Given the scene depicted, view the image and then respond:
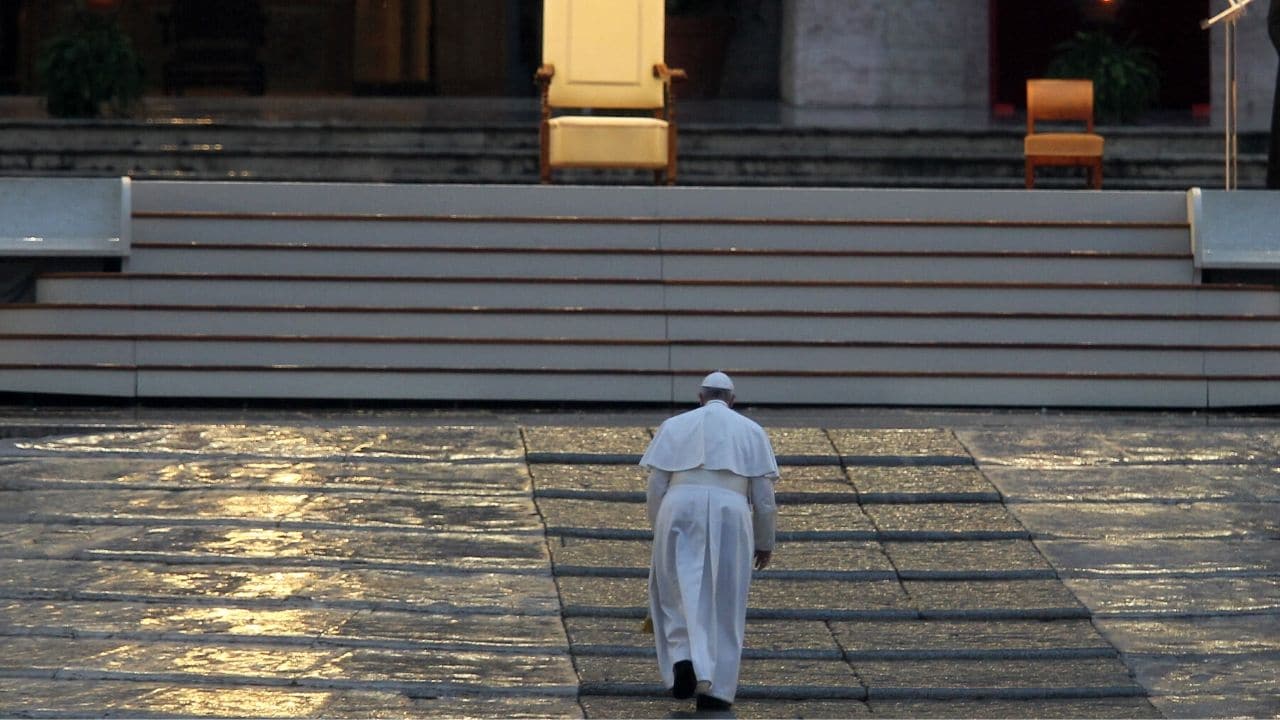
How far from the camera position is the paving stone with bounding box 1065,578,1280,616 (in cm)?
795

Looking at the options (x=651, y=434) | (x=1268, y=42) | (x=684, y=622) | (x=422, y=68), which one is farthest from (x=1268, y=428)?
(x=422, y=68)

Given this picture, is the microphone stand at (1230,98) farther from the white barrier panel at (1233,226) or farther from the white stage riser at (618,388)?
the white stage riser at (618,388)

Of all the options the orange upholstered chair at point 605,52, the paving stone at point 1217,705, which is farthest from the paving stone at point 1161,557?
the orange upholstered chair at point 605,52

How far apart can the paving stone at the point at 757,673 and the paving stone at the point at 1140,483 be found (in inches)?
77.4

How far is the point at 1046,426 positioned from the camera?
1008 centimetres

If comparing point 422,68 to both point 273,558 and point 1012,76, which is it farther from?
point 273,558

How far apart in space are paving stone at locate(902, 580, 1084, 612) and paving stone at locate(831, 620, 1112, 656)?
0.30 ft

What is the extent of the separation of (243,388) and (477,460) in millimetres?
1847

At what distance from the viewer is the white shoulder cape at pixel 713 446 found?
6742mm

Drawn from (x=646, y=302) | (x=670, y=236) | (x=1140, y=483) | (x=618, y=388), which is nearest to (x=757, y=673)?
(x=1140, y=483)

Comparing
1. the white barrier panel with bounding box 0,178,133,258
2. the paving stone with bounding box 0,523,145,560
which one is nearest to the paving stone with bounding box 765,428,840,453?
the paving stone with bounding box 0,523,145,560

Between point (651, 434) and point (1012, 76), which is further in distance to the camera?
point (1012, 76)

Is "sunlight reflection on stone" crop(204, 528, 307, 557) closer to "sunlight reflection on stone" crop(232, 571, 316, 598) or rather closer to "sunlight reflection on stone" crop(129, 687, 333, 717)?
"sunlight reflection on stone" crop(232, 571, 316, 598)

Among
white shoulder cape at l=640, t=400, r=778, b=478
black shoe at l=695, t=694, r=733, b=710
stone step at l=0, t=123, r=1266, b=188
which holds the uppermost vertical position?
stone step at l=0, t=123, r=1266, b=188
